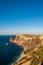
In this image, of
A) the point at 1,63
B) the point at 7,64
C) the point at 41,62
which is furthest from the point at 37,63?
the point at 1,63

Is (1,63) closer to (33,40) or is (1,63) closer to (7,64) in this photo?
(7,64)

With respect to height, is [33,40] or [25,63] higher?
[33,40]

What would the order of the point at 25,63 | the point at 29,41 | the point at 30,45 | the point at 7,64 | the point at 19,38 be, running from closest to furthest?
the point at 25,63, the point at 7,64, the point at 30,45, the point at 29,41, the point at 19,38

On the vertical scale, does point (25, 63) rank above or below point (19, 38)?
below

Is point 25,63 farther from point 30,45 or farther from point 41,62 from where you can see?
point 30,45

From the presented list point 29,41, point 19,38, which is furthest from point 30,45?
point 19,38

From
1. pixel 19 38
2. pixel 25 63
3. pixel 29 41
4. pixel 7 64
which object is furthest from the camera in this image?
pixel 19 38

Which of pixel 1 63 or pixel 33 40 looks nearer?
pixel 1 63

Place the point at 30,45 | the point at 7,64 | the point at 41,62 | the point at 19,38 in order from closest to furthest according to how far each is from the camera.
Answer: the point at 41,62 < the point at 7,64 < the point at 30,45 < the point at 19,38

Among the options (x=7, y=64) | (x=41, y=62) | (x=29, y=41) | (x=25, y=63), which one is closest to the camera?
(x=41, y=62)
